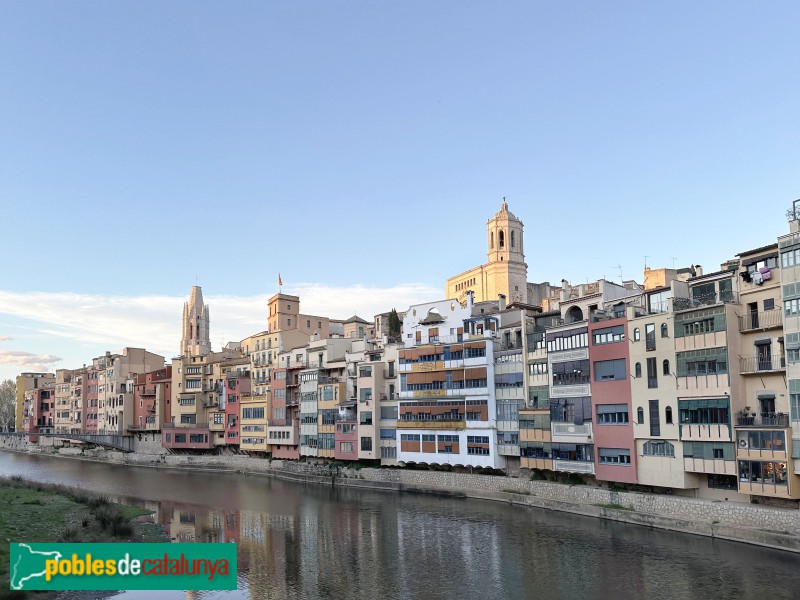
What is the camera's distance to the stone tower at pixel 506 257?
416 ft

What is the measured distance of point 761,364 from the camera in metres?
40.6

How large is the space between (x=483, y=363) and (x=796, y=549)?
95.6 feet

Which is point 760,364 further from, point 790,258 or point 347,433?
point 347,433

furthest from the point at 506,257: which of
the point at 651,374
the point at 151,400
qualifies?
the point at 651,374

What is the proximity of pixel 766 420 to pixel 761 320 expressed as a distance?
18.7 ft

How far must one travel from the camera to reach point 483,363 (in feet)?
198

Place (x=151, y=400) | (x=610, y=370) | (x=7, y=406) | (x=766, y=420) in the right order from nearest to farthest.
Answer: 1. (x=766, y=420)
2. (x=610, y=370)
3. (x=151, y=400)
4. (x=7, y=406)

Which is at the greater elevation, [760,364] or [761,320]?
[761,320]

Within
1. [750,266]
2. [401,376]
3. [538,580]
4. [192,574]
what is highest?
[750,266]

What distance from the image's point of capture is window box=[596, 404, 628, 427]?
48.2 m

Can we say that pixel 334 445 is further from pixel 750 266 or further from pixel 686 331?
pixel 750 266

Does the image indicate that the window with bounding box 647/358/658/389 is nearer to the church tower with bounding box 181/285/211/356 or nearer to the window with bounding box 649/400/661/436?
the window with bounding box 649/400/661/436

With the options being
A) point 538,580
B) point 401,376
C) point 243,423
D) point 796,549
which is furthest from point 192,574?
point 243,423

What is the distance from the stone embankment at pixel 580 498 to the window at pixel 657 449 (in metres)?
2.63
